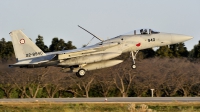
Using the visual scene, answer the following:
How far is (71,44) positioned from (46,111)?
206ft

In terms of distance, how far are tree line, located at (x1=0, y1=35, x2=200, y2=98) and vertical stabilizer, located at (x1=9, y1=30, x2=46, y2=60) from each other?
27218 millimetres

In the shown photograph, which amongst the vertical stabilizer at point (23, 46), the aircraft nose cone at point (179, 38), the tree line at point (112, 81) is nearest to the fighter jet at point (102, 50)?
the aircraft nose cone at point (179, 38)

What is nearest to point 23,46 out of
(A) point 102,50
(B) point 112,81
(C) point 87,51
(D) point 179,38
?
(C) point 87,51

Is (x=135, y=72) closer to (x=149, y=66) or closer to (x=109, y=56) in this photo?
(x=149, y=66)

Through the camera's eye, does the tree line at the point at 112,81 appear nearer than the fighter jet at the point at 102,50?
No

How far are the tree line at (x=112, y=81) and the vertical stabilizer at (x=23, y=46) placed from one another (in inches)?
1072

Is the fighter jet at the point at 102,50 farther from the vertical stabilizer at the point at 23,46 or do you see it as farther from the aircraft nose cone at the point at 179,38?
the vertical stabilizer at the point at 23,46

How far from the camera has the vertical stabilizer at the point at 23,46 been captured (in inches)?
1759

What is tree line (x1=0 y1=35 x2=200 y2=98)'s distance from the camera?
72.8 m

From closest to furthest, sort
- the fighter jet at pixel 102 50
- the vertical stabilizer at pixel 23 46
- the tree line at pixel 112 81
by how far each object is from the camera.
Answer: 1. the fighter jet at pixel 102 50
2. the vertical stabilizer at pixel 23 46
3. the tree line at pixel 112 81

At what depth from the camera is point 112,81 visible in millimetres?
74938

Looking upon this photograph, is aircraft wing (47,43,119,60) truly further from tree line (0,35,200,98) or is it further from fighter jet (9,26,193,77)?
tree line (0,35,200,98)

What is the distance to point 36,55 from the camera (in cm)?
4450

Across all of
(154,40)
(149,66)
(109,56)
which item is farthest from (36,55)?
(149,66)
